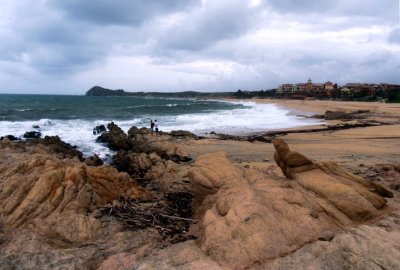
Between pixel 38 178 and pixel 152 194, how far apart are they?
2553 mm

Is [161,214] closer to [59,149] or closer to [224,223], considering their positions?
[224,223]

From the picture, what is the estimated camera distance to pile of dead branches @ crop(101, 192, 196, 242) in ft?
21.7

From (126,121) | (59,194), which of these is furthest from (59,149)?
(126,121)

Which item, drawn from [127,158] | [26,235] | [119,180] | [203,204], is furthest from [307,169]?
[127,158]

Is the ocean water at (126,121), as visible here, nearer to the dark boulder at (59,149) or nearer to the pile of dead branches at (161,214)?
the dark boulder at (59,149)

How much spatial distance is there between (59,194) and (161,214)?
216cm

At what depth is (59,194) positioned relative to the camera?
25.5ft

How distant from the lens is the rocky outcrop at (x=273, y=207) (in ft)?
17.6

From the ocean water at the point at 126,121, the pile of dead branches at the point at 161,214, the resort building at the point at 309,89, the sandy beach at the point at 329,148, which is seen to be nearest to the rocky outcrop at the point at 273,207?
the pile of dead branches at the point at 161,214

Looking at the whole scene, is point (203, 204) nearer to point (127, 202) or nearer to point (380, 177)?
point (127, 202)

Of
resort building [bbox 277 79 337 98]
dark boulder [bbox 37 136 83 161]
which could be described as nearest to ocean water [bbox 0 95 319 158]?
dark boulder [bbox 37 136 83 161]

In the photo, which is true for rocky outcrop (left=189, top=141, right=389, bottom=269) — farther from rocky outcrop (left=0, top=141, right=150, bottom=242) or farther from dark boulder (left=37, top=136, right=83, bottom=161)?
dark boulder (left=37, top=136, right=83, bottom=161)

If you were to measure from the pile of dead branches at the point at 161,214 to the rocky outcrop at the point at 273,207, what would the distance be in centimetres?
33

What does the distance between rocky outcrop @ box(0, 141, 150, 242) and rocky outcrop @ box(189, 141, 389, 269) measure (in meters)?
2.08
